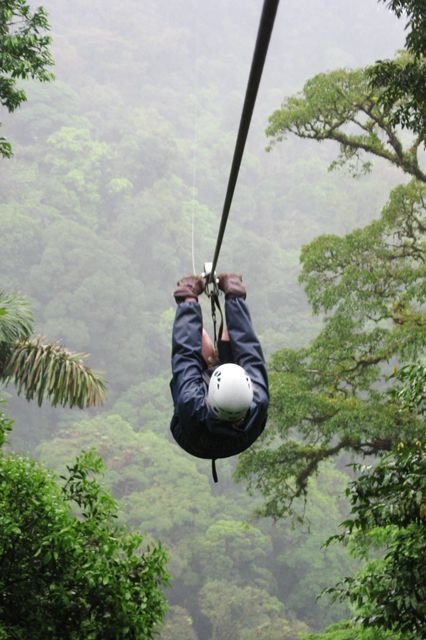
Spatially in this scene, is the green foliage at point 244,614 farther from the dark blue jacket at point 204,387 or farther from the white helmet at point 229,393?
the white helmet at point 229,393

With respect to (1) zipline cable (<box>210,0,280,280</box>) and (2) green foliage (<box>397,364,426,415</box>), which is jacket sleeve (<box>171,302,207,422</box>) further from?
(2) green foliage (<box>397,364,426,415</box>)

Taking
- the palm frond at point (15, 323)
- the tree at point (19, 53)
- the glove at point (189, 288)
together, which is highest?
the tree at point (19, 53)

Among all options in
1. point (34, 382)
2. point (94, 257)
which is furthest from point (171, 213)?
point (34, 382)

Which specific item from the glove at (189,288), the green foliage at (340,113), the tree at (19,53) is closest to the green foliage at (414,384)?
the glove at (189,288)

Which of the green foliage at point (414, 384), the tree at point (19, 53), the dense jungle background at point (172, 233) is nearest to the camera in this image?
the green foliage at point (414, 384)

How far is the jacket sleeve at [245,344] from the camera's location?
95.0 inches

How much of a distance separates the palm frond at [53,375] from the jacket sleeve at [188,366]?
370cm

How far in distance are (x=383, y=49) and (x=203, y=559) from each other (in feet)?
167

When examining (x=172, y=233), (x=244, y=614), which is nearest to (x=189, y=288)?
(x=244, y=614)

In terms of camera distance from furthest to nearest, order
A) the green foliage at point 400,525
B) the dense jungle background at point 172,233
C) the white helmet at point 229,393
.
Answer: the dense jungle background at point 172,233 < the green foliage at point 400,525 < the white helmet at point 229,393

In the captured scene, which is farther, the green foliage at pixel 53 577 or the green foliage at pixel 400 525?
the green foliage at pixel 53 577

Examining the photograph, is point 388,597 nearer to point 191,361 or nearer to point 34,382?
point 191,361

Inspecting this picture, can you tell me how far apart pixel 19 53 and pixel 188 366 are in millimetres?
3692

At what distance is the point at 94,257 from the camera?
37.7 metres
